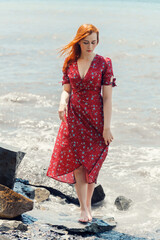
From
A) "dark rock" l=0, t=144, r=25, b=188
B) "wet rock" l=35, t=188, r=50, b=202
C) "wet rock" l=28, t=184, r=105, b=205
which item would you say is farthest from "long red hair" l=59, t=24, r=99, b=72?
"wet rock" l=28, t=184, r=105, b=205

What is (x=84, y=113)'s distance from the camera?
4129 millimetres

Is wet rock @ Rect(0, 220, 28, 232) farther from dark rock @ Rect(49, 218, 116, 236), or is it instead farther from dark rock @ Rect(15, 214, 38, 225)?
dark rock @ Rect(49, 218, 116, 236)

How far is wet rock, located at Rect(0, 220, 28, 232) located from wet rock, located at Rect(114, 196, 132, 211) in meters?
1.90

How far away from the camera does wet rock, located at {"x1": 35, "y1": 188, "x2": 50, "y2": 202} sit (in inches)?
202

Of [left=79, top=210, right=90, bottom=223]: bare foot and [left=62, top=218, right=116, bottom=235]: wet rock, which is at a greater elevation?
[left=79, top=210, right=90, bottom=223]: bare foot

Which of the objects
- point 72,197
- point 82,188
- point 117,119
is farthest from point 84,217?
point 117,119

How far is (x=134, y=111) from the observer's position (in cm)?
1018

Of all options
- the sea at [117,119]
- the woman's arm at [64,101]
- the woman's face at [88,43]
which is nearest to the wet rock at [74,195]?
the sea at [117,119]

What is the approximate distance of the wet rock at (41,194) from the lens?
5.13 meters

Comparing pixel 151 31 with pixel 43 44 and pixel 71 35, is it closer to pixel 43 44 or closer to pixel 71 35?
pixel 71 35

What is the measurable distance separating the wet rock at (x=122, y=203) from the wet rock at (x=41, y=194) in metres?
0.88

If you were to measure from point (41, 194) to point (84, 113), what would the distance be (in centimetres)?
148

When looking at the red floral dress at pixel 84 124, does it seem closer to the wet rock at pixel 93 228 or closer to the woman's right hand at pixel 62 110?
the woman's right hand at pixel 62 110

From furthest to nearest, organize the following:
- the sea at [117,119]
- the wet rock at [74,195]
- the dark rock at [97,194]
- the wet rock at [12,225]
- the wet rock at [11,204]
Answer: the sea at [117,119] → the dark rock at [97,194] → the wet rock at [74,195] → the wet rock at [11,204] → the wet rock at [12,225]
